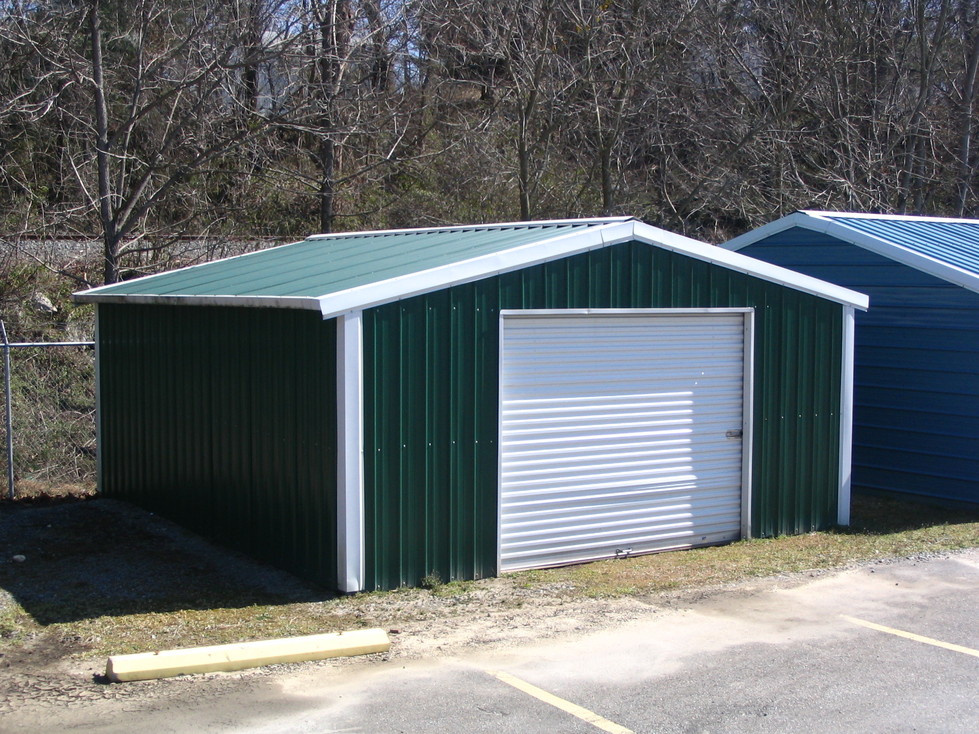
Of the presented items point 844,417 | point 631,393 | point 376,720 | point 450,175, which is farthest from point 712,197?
point 376,720

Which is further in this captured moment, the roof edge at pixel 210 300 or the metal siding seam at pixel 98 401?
the metal siding seam at pixel 98 401

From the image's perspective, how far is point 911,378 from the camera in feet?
39.2

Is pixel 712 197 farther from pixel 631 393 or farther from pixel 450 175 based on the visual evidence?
pixel 631 393

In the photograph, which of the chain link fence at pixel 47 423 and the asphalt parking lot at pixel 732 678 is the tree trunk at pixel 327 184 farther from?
the asphalt parking lot at pixel 732 678

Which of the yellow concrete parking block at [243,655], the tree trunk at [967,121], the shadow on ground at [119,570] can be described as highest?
the tree trunk at [967,121]

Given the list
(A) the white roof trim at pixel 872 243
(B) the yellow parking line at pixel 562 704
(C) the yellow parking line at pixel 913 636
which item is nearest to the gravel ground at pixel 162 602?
(B) the yellow parking line at pixel 562 704

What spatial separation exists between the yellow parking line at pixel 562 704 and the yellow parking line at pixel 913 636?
2.63 meters

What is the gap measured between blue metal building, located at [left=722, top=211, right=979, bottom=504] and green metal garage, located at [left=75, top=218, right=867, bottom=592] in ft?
6.39

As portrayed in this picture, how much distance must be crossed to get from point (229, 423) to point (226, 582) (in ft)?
4.94

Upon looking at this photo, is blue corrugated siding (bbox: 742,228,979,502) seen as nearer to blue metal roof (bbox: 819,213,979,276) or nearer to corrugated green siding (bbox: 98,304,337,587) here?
blue metal roof (bbox: 819,213,979,276)

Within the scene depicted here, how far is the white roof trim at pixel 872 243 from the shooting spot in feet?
36.5

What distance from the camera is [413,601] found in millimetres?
7680

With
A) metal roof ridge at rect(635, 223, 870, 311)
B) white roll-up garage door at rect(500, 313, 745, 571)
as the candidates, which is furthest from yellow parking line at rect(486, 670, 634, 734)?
metal roof ridge at rect(635, 223, 870, 311)

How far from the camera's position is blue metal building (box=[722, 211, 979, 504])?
1144 cm
